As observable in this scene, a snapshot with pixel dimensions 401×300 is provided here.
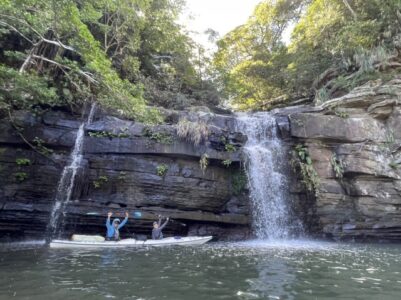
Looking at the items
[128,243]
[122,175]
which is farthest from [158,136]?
[128,243]

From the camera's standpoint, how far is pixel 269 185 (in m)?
15.5

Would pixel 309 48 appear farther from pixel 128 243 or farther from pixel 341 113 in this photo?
pixel 128 243

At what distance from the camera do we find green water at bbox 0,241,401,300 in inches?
237

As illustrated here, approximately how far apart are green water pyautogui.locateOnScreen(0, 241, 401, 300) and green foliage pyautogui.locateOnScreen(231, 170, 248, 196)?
489 centimetres

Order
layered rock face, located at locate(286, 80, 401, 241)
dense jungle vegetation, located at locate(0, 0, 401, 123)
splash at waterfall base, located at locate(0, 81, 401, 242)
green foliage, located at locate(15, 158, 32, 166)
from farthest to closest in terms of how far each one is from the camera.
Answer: layered rock face, located at locate(286, 80, 401, 241) < splash at waterfall base, located at locate(0, 81, 401, 242) < green foliage, located at locate(15, 158, 32, 166) < dense jungle vegetation, located at locate(0, 0, 401, 123)

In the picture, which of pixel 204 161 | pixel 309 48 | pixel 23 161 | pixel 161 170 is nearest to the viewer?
pixel 23 161

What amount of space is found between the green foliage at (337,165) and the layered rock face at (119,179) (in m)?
4.02

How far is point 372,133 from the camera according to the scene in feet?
50.1

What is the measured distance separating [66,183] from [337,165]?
11.3 m

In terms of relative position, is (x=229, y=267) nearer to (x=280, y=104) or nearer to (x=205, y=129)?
(x=205, y=129)

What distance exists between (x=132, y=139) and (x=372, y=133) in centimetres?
1048

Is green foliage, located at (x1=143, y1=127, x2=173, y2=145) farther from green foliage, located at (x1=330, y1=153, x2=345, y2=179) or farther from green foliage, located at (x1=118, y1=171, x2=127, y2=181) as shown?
green foliage, located at (x1=330, y1=153, x2=345, y2=179)

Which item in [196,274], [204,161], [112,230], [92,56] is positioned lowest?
[196,274]

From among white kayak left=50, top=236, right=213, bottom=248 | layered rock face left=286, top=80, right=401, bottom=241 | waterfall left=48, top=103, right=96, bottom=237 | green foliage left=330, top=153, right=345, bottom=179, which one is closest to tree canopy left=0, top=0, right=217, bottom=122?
waterfall left=48, top=103, right=96, bottom=237
